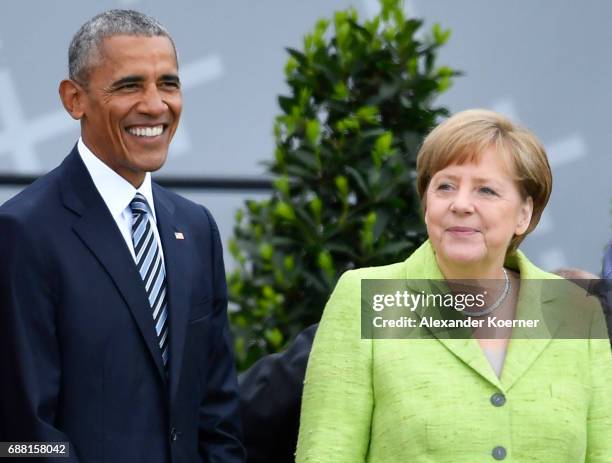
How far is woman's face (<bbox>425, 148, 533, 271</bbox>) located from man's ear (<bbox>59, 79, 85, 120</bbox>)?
80 cm

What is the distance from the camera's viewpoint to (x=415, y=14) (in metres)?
6.24

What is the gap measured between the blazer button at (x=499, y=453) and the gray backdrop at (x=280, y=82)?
10.2 ft

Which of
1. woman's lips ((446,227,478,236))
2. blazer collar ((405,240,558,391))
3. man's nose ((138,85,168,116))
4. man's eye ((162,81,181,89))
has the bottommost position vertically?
blazer collar ((405,240,558,391))

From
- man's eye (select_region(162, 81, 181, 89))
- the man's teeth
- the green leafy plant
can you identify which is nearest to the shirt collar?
the man's teeth

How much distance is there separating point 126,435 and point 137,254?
393 millimetres

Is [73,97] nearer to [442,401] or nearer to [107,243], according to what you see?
[107,243]

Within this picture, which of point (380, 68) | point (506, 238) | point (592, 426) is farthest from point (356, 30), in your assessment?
point (592, 426)

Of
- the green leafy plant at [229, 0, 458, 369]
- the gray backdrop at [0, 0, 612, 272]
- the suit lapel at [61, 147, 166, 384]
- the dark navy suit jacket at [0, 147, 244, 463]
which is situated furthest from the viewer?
the gray backdrop at [0, 0, 612, 272]

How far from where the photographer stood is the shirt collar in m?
3.13

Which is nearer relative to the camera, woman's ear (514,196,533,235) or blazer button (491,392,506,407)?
blazer button (491,392,506,407)

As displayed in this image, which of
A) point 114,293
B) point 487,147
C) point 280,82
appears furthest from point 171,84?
point 280,82
